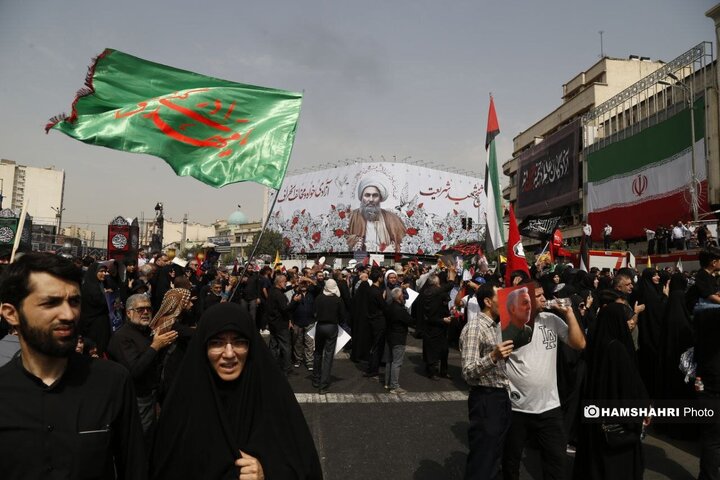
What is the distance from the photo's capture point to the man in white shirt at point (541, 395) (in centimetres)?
318

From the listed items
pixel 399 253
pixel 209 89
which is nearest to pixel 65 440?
pixel 209 89

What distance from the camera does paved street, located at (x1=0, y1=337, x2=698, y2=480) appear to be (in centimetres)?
409

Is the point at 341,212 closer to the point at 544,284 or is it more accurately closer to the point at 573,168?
the point at 573,168

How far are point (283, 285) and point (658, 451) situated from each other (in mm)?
5588

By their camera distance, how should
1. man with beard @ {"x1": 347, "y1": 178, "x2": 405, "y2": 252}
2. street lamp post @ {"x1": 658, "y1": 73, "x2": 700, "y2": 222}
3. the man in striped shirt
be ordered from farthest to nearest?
man with beard @ {"x1": 347, "y1": 178, "x2": 405, "y2": 252} → street lamp post @ {"x1": 658, "y1": 73, "x2": 700, "y2": 222} → the man in striped shirt

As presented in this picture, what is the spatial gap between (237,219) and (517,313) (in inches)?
4067

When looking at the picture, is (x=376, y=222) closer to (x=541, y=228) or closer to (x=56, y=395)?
(x=541, y=228)

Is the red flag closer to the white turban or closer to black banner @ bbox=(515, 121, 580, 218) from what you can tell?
black banner @ bbox=(515, 121, 580, 218)

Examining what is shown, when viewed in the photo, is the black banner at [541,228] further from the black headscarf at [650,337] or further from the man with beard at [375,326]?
the black headscarf at [650,337]

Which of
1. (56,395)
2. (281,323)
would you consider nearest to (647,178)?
(281,323)

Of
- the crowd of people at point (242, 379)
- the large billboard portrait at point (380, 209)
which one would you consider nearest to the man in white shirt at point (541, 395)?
the crowd of people at point (242, 379)

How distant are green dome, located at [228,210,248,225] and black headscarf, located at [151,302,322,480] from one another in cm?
10280

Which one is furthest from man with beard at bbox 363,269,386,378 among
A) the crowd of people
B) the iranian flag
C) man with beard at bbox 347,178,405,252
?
man with beard at bbox 347,178,405,252

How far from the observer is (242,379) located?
6.49 feet
